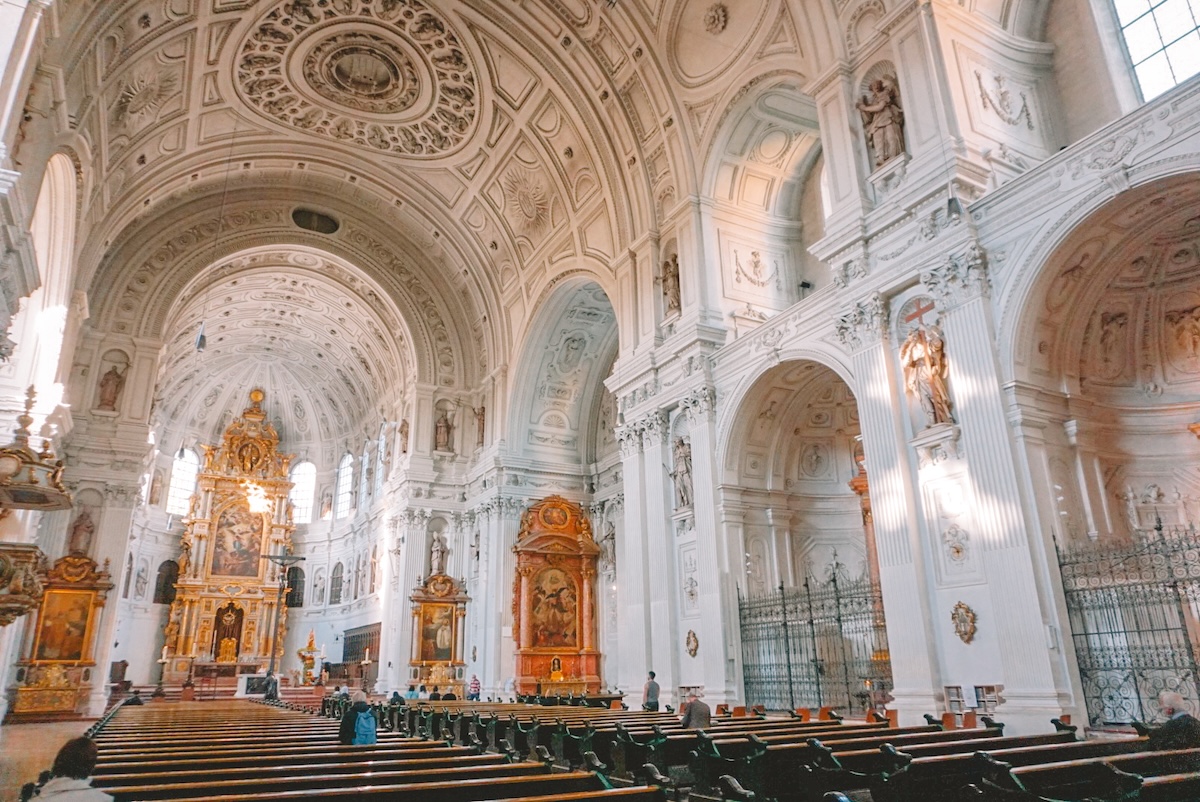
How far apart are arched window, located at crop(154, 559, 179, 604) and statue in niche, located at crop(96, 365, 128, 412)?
1514 cm

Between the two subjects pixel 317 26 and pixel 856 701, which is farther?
pixel 317 26

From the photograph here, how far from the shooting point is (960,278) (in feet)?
32.5

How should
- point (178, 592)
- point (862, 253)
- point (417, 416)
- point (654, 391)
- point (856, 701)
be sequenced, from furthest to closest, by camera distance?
point (178, 592) → point (417, 416) → point (654, 391) → point (856, 701) → point (862, 253)

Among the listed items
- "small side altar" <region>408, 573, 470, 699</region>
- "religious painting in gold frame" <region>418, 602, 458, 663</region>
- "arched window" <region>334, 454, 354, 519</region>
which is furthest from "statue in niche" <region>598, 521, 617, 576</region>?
"arched window" <region>334, 454, 354, 519</region>

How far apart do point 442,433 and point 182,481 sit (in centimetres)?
1681

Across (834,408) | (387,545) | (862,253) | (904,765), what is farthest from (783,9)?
(387,545)

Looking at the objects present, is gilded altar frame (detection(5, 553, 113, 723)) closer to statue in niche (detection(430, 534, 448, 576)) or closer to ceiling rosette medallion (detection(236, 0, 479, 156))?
statue in niche (detection(430, 534, 448, 576))

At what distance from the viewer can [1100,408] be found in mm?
10109

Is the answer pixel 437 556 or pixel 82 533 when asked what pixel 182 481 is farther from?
pixel 437 556

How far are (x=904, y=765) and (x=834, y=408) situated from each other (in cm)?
1088

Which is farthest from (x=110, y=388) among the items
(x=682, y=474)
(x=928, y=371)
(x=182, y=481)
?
(x=928, y=371)

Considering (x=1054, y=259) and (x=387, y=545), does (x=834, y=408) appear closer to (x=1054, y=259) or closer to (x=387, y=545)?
(x=1054, y=259)

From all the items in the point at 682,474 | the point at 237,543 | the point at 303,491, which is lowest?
the point at 682,474

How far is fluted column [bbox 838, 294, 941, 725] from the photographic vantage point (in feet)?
31.7
